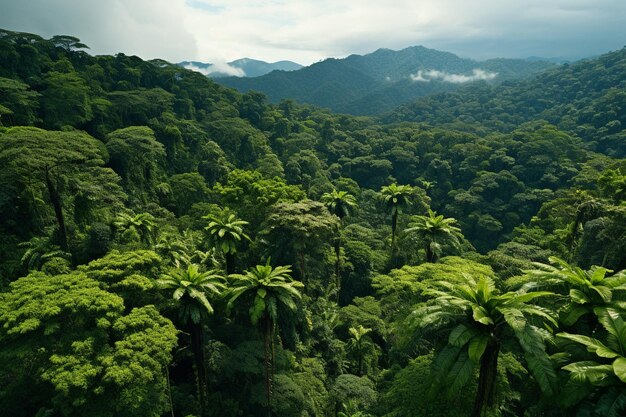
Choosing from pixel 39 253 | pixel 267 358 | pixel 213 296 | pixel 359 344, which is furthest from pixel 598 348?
pixel 39 253

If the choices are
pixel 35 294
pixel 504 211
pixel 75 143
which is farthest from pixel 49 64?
pixel 504 211

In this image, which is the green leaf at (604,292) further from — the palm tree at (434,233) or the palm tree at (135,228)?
the palm tree at (135,228)

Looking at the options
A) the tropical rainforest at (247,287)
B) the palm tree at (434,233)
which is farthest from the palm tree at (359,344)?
the palm tree at (434,233)

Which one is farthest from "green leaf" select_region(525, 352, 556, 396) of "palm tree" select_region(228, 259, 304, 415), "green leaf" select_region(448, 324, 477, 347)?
"palm tree" select_region(228, 259, 304, 415)

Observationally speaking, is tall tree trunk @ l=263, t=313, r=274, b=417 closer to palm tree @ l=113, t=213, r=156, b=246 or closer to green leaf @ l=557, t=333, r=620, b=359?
palm tree @ l=113, t=213, r=156, b=246

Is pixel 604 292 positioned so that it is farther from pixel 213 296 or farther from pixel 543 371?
pixel 213 296

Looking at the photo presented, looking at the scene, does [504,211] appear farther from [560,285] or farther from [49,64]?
[49,64]
